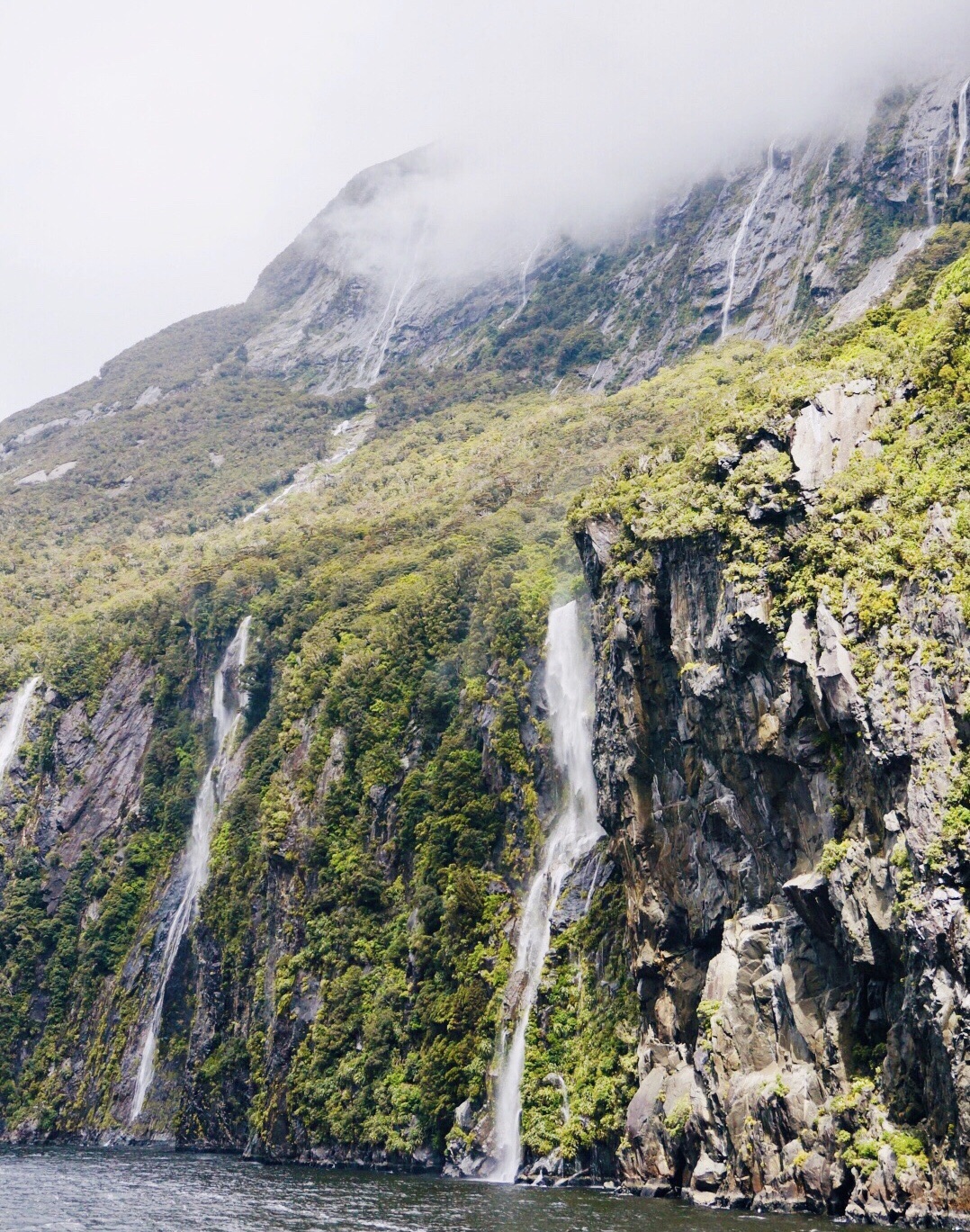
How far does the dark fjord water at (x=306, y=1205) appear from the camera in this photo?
113 ft

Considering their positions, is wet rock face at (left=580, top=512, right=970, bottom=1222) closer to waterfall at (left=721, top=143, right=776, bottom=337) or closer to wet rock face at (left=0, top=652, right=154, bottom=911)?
wet rock face at (left=0, top=652, right=154, bottom=911)

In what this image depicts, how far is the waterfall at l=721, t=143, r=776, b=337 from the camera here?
128m

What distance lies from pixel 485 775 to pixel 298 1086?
19011mm

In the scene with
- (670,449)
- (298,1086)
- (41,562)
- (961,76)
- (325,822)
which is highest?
(961,76)

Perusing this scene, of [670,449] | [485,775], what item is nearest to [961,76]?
[670,449]

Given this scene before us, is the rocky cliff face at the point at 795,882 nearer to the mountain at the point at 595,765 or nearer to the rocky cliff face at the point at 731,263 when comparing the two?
the mountain at the point at 595,765

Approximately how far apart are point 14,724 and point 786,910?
78753mm

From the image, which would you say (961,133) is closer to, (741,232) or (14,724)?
(741,232)

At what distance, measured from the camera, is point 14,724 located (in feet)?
330

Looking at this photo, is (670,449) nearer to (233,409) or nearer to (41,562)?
(41,562)

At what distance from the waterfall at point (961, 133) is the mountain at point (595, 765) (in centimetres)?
96

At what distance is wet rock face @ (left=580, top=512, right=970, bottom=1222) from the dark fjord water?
114 inches

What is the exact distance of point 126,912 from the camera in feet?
282

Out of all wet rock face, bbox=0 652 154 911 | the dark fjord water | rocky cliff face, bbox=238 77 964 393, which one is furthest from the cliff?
rocky cliff face, bbox=238 77 964 393
